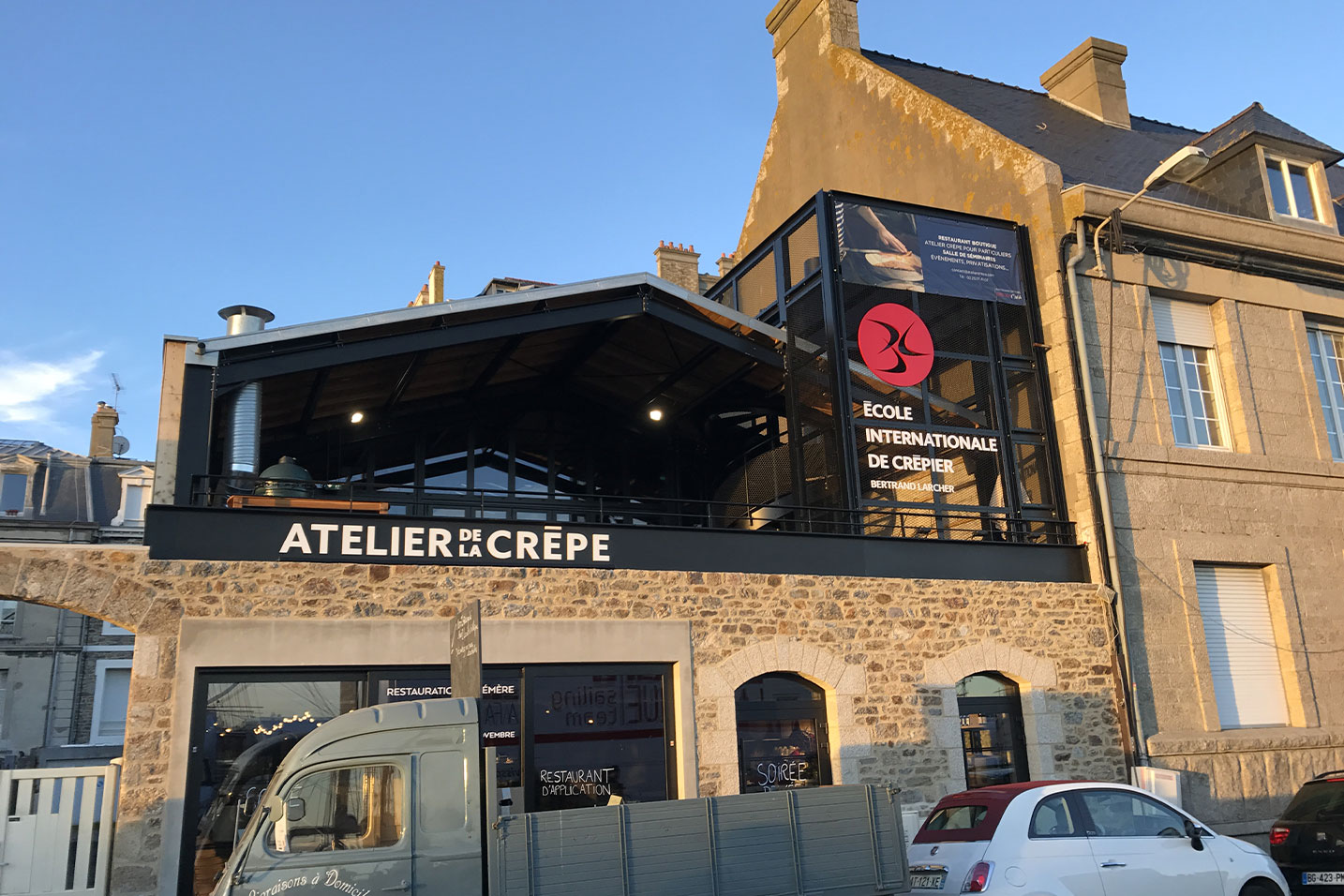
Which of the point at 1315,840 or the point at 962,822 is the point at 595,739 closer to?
the point at 962,822

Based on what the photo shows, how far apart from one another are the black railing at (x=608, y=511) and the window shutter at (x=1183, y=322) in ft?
11.7

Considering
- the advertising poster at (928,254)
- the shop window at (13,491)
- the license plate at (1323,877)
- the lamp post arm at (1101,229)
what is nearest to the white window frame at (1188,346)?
the lamp post arm at (1101,229)

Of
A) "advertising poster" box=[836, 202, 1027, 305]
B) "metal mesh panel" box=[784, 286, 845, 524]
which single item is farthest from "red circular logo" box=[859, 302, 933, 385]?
"metal mesh panel" box=[784, 286, 845, 524]

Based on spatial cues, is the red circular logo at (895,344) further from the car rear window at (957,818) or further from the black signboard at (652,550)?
the car rear window at (957,818)

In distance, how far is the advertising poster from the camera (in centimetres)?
1424

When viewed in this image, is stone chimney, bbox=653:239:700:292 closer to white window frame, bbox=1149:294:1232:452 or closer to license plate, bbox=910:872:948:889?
white window frame, bbox=1149:294:1232:452

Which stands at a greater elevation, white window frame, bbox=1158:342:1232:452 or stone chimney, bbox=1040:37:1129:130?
stone chimney, bbox=1040:37:1129:130

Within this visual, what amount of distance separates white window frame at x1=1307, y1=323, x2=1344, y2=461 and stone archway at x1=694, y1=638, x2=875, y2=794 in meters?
9.26

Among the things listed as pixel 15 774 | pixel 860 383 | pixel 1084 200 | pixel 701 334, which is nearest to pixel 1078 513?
pixel 860 383

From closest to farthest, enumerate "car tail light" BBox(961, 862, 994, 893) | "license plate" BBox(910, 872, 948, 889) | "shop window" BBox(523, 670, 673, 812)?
"car tail light" BBox(961, 862, 994, 893)
"license plate" BBox(910, 872, 948, 889)
"shop window" BBox(523, 670, 673, 812)

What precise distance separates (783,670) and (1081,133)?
1197 cm

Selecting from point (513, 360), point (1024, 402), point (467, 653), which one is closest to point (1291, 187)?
point (1024, 402)

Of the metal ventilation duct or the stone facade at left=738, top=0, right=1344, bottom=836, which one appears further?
the stone facade at left=738, top=0, right=1344, bottom=836

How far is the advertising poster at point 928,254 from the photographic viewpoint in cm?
1424
